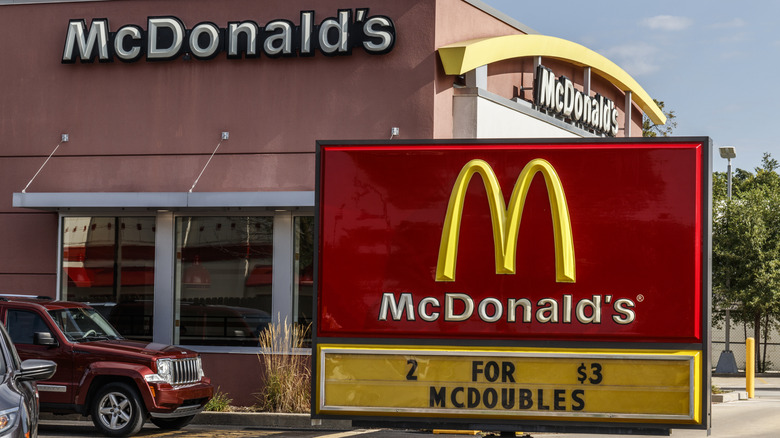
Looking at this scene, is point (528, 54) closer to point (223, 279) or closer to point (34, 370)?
point (223, 279)

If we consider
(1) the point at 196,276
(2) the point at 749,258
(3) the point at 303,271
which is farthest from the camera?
Answer: (2) the point at 749,258

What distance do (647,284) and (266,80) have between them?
11128 mm

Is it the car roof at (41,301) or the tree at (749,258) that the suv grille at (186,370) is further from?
the tree at (749,258)

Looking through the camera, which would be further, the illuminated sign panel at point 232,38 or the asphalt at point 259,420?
the illuminated sign panel at point 232,38

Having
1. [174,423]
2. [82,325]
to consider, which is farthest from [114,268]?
[174,423]

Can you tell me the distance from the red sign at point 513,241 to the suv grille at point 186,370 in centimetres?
672

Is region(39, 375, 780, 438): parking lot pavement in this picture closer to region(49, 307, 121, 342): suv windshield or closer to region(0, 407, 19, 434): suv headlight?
region(49, 307, 121, 342): suv windshield

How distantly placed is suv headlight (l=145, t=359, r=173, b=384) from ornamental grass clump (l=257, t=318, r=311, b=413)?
7.67ft

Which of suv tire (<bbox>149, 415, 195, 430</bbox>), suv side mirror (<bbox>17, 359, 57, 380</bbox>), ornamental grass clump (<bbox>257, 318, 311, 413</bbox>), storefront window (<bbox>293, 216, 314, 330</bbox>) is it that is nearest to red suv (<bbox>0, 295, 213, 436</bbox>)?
suv tire (<bbox>149, 415, 195, 430</bbox>)

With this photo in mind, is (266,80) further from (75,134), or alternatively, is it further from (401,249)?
(401,249)

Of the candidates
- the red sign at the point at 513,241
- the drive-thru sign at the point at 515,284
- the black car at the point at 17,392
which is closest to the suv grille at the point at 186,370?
the black car at the point at 17,392

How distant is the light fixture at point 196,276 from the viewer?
17.6 m

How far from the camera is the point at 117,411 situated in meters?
13.6

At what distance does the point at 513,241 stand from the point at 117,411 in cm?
801
